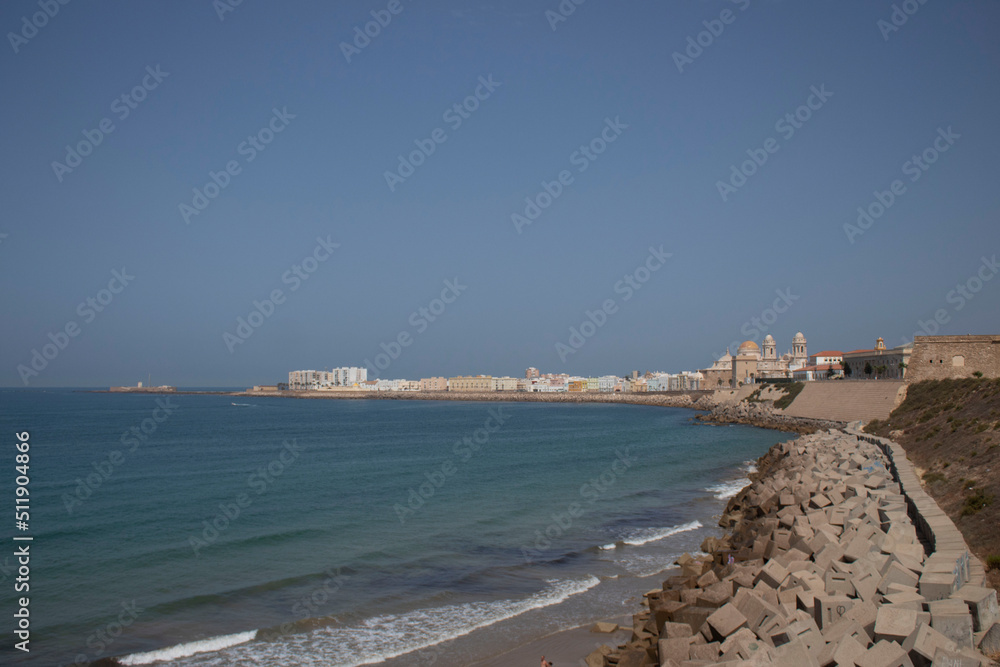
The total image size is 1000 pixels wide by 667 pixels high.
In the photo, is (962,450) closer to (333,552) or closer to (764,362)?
(333,552)

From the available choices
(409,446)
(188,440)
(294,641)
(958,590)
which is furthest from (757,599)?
(188,440)

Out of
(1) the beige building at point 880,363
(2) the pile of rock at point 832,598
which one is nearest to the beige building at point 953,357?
(1) the beige building at point 880,363

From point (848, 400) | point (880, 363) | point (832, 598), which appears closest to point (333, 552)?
point (832, 598)

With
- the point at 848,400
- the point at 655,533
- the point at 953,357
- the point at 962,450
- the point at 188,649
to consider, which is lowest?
the point at 848,400

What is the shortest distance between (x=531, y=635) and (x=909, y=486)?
774 cm

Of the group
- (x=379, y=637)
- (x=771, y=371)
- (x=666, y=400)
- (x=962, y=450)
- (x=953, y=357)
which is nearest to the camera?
(x=379, y=637)

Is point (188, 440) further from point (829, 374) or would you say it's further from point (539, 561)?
point (829, 374)

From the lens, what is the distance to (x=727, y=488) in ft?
68.6

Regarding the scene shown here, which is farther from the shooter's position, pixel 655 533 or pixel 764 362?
pixel 764 362

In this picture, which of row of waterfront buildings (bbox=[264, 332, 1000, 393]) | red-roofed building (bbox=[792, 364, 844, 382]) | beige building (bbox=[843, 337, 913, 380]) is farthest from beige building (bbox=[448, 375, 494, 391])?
beige building (bbox=[843, 337, 913, 380])

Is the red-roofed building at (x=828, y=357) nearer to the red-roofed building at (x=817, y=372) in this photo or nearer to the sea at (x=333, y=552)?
the red-roofed building at (x=817, y=372)

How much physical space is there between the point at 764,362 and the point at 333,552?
9097 cm

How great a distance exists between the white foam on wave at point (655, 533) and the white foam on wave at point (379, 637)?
13.0ft

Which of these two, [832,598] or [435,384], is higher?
[832,598]
